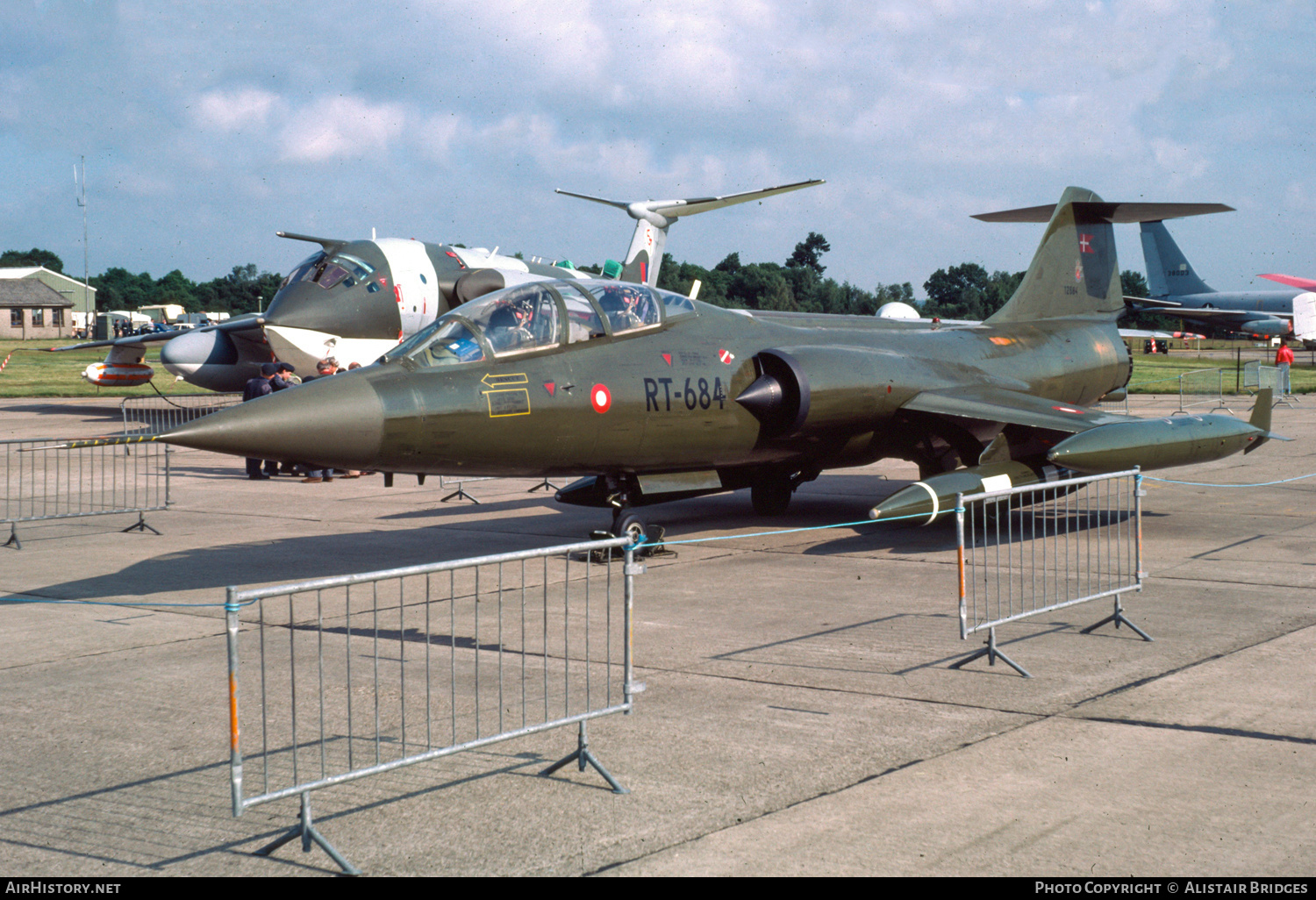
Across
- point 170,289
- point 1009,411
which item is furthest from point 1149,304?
point 170,289

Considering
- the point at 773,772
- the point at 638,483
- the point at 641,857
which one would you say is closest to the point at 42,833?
the point at 641,857

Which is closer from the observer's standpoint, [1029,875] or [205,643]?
[1029,875]

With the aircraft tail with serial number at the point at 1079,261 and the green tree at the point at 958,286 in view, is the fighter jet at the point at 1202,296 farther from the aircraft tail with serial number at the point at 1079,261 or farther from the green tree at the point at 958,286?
the aircraft tail with serial number at the point at 1079,261

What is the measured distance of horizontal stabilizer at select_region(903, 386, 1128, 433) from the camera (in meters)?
11.4

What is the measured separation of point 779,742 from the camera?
5414 millimetres

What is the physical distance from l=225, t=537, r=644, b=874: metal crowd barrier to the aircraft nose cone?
1.11 meters

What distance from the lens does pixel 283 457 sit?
313 inches

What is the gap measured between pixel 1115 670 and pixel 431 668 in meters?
3.95

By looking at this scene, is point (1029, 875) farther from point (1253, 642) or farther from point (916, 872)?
point (1253, 642)

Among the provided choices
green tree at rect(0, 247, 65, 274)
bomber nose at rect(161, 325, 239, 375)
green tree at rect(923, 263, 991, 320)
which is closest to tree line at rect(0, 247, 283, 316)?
green tree at rect(0, 247, 65, 274)

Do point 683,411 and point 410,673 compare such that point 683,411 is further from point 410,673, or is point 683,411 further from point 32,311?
point 32,311

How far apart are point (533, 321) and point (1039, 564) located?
16.3ft

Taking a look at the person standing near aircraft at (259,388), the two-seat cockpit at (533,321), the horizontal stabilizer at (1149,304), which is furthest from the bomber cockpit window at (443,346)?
the horizontal stabilizer at (1149,304)

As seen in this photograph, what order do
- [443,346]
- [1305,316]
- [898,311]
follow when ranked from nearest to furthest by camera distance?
[443,346]
[898,311]
[1305,316]
